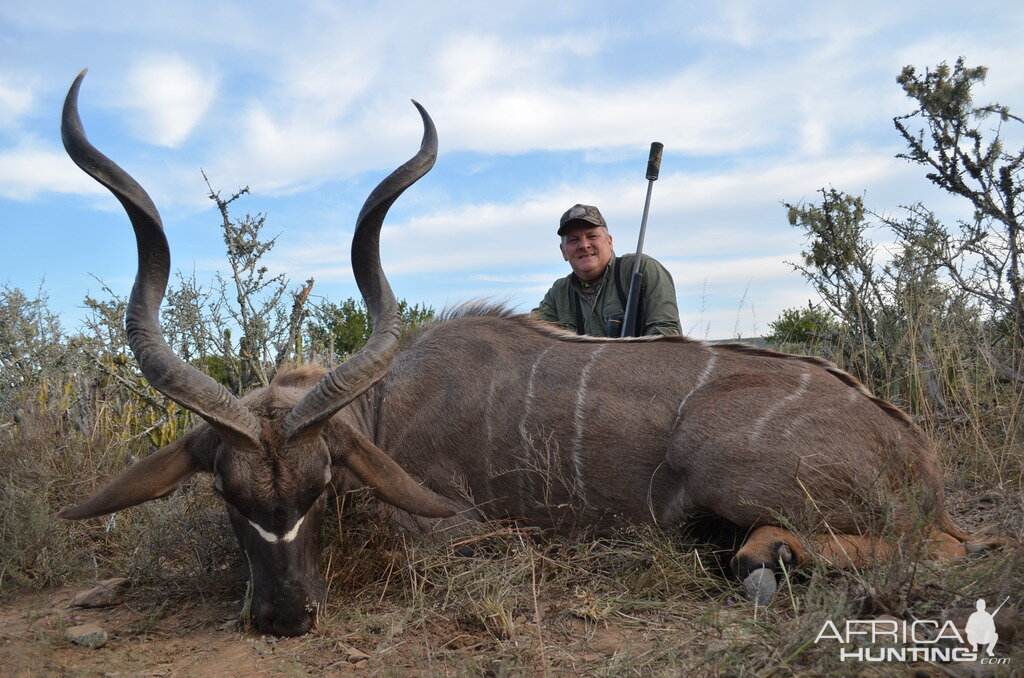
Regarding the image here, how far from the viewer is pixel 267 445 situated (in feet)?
10.2

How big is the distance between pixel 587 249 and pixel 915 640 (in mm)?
3908

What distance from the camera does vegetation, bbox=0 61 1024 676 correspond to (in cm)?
261

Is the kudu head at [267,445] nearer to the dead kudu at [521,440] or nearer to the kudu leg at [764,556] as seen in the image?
the dead kudu at [521,440]

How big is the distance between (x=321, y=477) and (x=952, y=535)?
8.92 feet

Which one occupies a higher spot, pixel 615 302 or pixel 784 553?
pixel 615 302

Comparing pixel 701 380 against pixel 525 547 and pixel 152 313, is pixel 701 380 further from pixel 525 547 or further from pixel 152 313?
pixel 152 313

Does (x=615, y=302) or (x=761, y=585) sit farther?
(x=615, y=302)

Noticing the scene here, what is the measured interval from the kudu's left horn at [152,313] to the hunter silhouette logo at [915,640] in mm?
2134

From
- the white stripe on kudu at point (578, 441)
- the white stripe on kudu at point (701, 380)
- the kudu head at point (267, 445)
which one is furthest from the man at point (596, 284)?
the kudu head at point (267, 445)

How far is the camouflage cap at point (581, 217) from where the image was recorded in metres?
5.70

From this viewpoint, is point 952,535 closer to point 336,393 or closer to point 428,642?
point 428,642

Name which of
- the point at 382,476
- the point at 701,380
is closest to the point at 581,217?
the point at 701,380

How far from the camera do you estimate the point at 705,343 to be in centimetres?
404

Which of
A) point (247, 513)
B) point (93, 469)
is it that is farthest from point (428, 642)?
point (93, 469)
